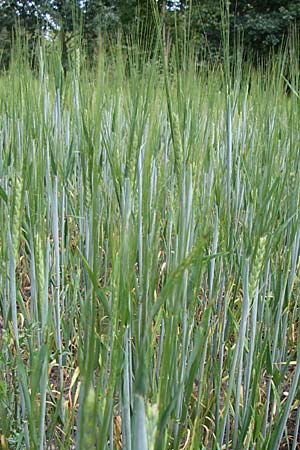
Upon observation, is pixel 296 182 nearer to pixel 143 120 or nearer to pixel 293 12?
pixel 143 120

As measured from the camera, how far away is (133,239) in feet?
1.42

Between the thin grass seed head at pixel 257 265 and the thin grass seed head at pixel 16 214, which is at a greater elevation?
the thin grass seed head at pixel 16 214

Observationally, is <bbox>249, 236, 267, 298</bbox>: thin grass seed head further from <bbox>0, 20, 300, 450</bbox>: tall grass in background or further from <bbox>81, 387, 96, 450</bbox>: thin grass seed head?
<bbox>81, 387, 96, 450</bbox>: thin grass seed head

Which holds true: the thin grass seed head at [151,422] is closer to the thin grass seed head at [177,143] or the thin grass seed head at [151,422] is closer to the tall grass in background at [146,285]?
the tall grass in background at [146,285]

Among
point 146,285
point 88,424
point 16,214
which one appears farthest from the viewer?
point 16,214

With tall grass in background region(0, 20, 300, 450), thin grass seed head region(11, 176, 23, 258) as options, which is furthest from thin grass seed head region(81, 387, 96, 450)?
thin grass seed head region(11, 176, 23, 258)

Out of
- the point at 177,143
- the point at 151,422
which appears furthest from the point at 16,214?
the point at 151,422

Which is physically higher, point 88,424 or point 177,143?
point 177,143

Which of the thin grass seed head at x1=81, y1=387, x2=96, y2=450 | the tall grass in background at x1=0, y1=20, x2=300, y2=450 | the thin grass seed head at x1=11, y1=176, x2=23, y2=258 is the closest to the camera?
the thin grass seed head at x1=81, y1=387, x2=96, y2=450

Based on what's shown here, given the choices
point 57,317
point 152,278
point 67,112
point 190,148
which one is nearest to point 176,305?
point 152,278

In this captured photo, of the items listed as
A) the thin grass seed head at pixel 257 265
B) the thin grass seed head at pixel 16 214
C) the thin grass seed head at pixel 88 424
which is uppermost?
the thin grass seed head at pixel 16 214

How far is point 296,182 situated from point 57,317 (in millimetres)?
422

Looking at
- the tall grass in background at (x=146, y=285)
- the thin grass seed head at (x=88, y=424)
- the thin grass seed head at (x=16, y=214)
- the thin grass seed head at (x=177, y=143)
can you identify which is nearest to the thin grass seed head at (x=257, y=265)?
the tall grass in background at (x=146, y=285)

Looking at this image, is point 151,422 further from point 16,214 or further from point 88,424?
point 16,214
